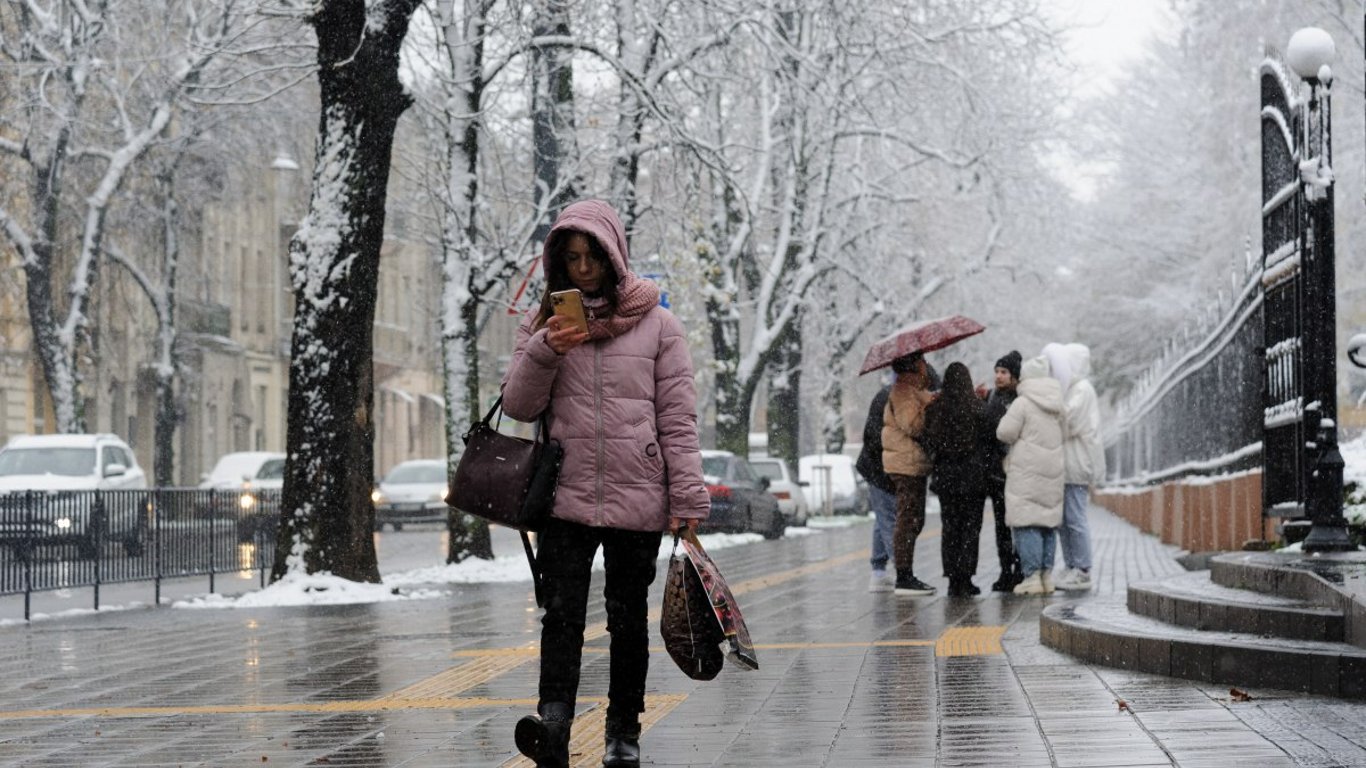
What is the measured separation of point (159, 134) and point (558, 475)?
28.0m

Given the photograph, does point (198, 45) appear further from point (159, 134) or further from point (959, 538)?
point (959, 538)

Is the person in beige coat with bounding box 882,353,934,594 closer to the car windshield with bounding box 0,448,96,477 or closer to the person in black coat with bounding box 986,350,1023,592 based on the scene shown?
the person in black coat with bounding box 986,350,1023,592

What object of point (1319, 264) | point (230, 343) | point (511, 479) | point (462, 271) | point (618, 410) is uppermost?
point (230, 343)

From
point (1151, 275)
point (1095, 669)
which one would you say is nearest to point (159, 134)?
point (1095, 669)

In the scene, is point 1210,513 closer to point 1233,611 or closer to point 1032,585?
point 1032,585

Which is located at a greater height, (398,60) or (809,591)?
(398,60)

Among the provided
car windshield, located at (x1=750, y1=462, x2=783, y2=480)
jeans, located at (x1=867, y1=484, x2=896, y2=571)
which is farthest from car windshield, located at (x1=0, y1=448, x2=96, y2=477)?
jeans, located at (x1=867, y1=484, x2=896, y2=571)

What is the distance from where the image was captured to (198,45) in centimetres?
2423

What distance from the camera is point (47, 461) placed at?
101ft

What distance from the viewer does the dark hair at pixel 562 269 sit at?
6949mm

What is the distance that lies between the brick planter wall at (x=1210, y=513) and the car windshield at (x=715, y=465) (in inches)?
271

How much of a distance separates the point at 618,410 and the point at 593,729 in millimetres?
1642

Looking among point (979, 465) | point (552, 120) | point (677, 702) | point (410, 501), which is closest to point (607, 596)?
point (677, 702)

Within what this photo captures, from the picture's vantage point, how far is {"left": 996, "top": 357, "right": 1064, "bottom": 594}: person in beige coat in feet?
51.5
